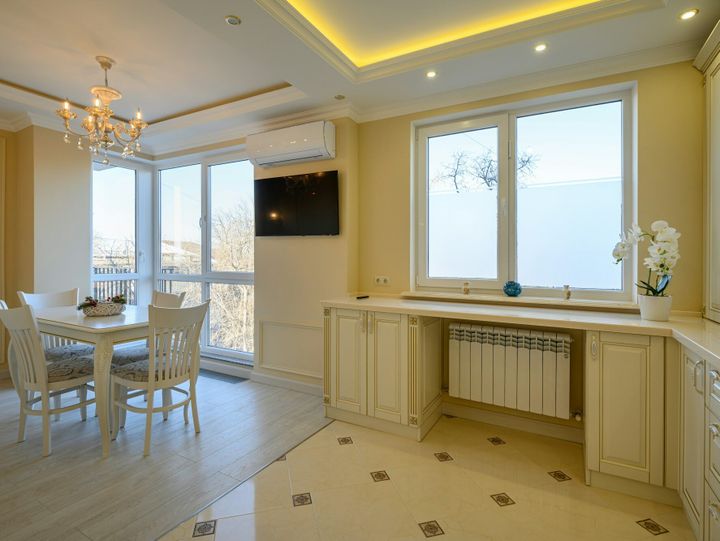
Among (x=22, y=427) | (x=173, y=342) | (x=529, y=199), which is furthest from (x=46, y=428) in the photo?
(x=529, y=199)

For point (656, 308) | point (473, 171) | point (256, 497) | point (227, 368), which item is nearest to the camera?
point (256, 497)

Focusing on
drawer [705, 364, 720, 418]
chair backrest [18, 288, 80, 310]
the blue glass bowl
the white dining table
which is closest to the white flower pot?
drawer [705, 364, 720, 418]

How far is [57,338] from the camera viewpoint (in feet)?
10.5

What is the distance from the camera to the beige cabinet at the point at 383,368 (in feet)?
8.45

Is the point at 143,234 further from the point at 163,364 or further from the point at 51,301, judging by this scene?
the point at 163,364

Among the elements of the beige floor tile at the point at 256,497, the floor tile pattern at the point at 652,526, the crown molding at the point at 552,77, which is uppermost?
the crown molding at the point at 552,77

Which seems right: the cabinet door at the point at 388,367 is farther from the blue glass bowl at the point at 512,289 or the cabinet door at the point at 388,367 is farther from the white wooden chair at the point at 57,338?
the white wooden chair at the point at 57,338

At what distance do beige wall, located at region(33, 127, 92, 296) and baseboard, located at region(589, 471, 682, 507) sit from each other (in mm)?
4846

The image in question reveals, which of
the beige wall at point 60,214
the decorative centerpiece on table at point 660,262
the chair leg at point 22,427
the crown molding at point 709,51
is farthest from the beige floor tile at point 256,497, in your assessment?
A: the crown molding at point 709,51

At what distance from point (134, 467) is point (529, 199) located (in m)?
3.26

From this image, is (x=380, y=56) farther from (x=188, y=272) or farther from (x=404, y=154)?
(x=188, y=272)

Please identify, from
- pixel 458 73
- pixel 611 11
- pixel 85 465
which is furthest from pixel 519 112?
pixel 85 465

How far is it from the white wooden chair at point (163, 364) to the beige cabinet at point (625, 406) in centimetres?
248

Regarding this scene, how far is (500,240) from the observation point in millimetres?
2936
